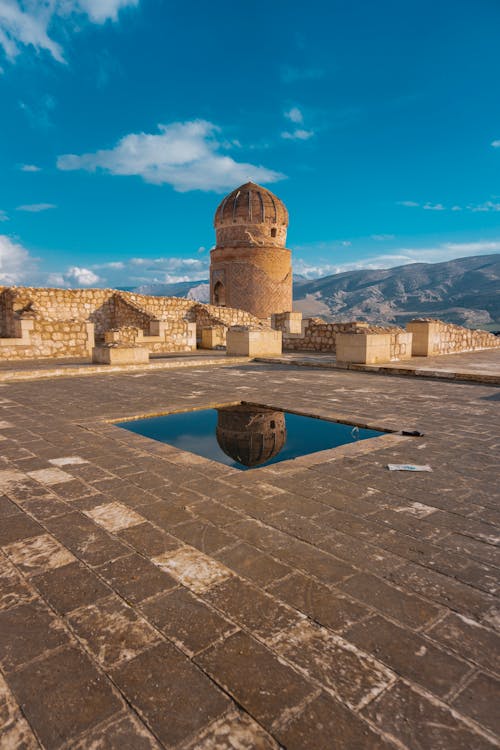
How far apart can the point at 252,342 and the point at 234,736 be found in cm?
1246

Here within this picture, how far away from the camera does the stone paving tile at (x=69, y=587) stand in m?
2.01

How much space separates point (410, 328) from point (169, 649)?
12973 mm

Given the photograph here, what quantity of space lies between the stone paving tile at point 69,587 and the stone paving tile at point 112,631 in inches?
2.4

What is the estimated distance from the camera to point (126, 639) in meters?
1.78

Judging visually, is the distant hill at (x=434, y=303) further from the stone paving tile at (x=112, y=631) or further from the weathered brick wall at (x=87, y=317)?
the stone paving tile at (x=112, y=631)

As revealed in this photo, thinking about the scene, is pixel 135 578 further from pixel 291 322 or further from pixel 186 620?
pixel 291 322

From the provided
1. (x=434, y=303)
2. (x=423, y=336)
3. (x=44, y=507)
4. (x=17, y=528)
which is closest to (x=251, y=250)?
(x=423, y=336)

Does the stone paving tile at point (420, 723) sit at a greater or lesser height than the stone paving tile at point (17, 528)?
lesser

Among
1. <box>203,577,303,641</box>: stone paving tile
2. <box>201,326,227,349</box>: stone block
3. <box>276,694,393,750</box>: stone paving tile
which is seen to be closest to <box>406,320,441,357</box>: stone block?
<box>201,326,227,349</box>: stone block

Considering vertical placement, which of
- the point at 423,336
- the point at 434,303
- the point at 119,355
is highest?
the point at 434,303

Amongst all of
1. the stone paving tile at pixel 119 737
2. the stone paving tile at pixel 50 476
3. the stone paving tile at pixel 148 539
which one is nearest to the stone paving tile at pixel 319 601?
the stone paving tile at pixel 148 539

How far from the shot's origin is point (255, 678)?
1.58 metres

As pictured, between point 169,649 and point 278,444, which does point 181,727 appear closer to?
point 169,649

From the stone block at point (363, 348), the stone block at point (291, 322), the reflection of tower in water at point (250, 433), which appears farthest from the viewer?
the stone block at point (291, 322)
